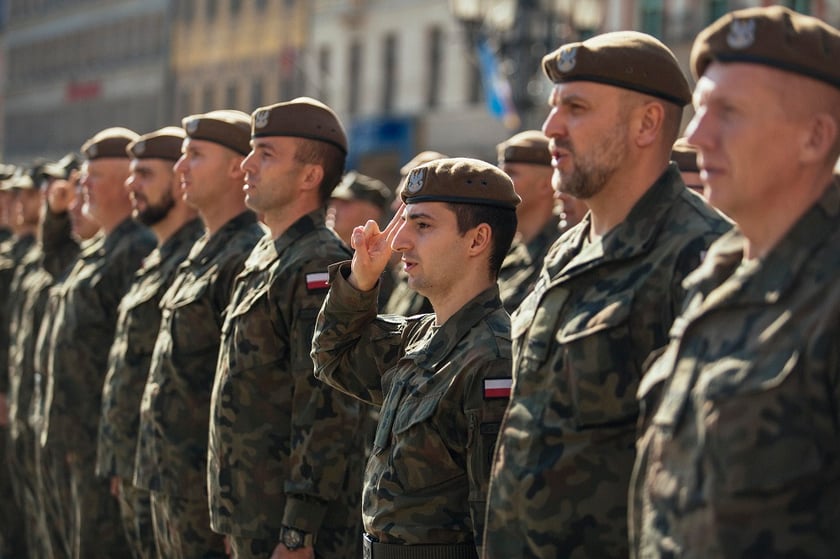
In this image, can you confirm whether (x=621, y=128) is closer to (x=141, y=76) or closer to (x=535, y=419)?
(x=535, y=419)

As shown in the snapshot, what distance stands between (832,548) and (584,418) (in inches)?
32.4

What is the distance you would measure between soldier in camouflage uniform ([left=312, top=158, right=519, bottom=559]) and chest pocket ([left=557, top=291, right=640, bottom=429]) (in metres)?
0.59

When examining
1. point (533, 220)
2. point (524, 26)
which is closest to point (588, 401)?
point (533, 220)

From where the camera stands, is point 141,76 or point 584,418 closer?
point 584,418

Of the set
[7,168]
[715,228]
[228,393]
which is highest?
[715,228]

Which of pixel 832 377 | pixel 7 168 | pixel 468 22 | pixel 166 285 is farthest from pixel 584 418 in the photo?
pixel 468 22

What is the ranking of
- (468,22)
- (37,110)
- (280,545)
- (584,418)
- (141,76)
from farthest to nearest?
(37,110) < (141,76) < (468,22) < (280,545) < (584,418)

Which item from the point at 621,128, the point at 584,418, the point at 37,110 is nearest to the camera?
the point at 584,418

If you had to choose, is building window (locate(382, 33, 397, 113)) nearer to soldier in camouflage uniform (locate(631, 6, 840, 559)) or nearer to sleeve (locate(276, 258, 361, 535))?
sleeve (locate(276, 258, 361, 535))

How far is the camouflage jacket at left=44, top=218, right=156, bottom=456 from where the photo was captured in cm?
773

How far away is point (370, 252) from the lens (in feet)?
16.3

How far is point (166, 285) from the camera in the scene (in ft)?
22.9

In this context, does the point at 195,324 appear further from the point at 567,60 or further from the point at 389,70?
the point at 389,70

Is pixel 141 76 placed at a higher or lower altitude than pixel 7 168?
lower
